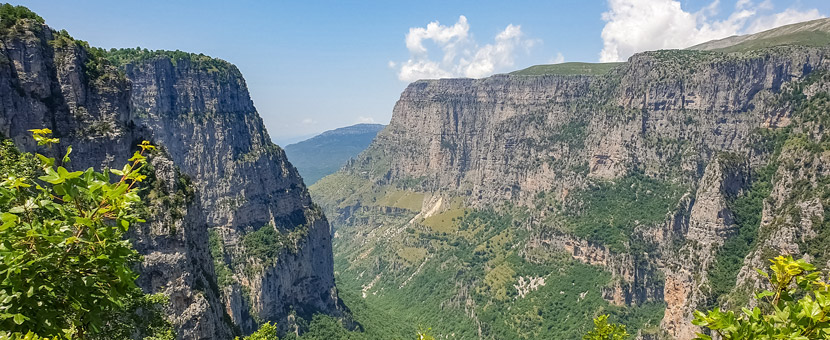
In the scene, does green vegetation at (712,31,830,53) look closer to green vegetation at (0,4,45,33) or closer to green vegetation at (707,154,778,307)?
green vegetation at (707,154,778,307)

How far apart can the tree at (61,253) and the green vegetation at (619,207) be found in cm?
16673

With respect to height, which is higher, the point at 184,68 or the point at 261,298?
the point at 184,68

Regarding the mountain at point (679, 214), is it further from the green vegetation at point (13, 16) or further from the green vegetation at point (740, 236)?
the green vegetation at point (13, 16)

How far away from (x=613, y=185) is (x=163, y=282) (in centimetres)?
17352

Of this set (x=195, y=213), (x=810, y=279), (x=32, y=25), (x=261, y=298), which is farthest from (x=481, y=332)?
(x=810, y=279)

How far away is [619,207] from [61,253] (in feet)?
618

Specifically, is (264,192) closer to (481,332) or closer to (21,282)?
(481,332)

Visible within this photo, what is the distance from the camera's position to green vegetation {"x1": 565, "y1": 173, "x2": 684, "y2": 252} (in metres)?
163

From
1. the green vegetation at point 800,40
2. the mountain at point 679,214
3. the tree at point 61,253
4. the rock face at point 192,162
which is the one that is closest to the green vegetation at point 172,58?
the rock face at point 192,162

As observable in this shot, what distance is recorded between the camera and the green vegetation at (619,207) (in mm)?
162875

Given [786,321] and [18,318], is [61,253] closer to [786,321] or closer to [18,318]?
[18,318]

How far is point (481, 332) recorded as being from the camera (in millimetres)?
163125

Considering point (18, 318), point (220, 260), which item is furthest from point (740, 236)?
point (18, 318)

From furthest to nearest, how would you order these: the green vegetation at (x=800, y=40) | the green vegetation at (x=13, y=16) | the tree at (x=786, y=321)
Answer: the green vegetation at (x=800, y=40) → the green vegetation at (x=13, y=16) → the tree at (x=786, y=321)
